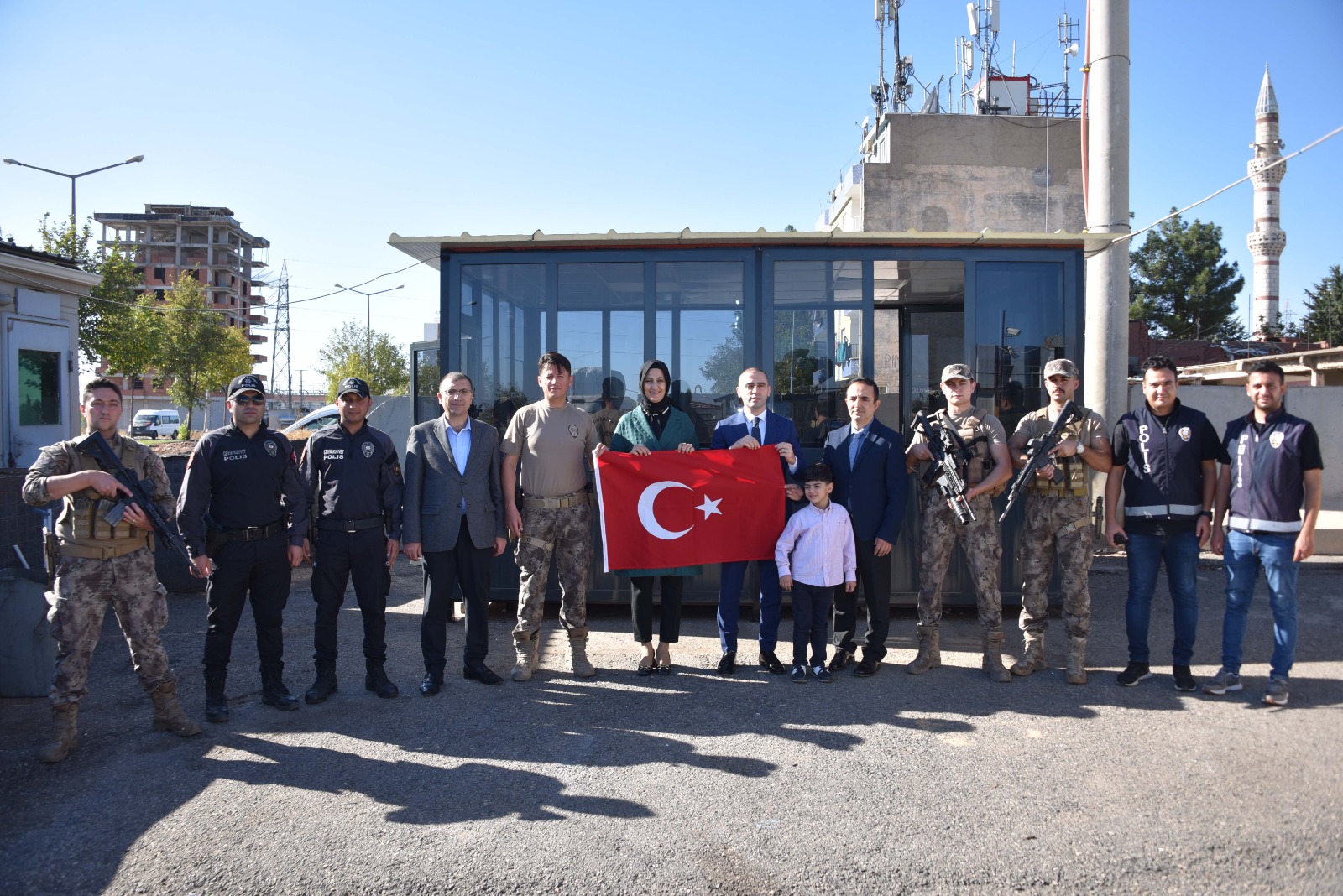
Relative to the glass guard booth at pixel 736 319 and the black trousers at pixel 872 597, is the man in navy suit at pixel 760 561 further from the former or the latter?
the glass guard booth at pixel 736 319

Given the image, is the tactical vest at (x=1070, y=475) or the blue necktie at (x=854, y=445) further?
the blue necktie at (x=854, y=445)

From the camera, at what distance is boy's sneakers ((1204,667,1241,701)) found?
5008mm

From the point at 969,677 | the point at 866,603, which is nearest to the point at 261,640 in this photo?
the point at 866,603

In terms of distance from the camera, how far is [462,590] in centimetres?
540

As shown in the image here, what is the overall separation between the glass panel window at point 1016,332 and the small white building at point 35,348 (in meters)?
12.9

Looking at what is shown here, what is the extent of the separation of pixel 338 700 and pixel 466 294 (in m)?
3.34

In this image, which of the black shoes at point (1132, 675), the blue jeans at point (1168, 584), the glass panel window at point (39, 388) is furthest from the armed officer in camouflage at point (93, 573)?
the glass panel window at point (39, 388)

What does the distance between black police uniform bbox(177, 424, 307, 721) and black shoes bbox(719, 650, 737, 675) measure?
2.68 metres

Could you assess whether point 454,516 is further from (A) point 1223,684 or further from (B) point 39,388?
(B) point 39,388

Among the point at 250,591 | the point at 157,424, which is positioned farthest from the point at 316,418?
the point at 157,424

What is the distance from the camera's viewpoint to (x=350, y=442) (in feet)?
16.9

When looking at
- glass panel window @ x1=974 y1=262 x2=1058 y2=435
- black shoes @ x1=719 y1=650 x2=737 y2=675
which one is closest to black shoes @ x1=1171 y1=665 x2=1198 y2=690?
glass panel window @ x1=974 y1=262 x2=1058 y2=435

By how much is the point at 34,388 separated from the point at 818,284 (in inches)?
487

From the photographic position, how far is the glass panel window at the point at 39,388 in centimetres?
1244
